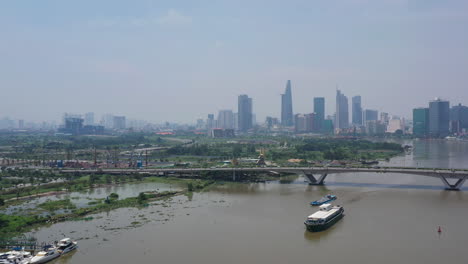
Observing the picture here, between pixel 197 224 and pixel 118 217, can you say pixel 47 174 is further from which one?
pixel 197 224

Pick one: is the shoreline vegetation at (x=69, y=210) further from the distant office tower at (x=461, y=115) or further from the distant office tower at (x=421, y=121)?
the distant office tower at (x=461, y=115)

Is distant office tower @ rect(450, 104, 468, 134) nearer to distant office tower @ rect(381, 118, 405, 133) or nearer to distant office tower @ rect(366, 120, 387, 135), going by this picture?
distant office tower @ rect(381, 118, 405, 133)

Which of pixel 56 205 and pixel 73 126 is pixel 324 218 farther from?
pixel 73 126

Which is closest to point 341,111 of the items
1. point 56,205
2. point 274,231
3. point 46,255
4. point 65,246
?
point 56,205

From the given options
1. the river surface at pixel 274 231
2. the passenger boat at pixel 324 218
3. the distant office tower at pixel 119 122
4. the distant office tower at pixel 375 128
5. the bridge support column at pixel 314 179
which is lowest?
the river surface at pixel 274 231

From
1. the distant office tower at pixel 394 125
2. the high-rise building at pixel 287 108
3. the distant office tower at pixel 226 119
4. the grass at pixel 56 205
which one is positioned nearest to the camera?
the grass at pixel 56 205

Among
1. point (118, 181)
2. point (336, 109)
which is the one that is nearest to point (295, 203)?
point (118, 181)

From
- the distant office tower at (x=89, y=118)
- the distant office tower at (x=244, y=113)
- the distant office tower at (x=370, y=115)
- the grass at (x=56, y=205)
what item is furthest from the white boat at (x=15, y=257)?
the distant office tower at (x=89, y=118)
